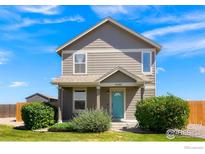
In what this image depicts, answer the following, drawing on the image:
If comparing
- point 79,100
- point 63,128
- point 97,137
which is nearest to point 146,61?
point 79,100

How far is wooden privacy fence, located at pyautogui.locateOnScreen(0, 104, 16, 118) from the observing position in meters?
42.0

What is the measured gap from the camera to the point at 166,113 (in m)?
21.9

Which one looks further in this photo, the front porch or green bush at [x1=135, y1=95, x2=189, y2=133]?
the front porch

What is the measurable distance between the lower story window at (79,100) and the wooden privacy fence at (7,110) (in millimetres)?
16140

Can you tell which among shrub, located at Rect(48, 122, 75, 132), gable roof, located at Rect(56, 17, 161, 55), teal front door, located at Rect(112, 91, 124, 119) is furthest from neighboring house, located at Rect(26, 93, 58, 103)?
shrub, located at Rect(48, 122, 75, 132)

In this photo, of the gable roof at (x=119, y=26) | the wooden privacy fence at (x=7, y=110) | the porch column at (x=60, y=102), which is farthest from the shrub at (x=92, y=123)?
the wooden privacy fence at (x=7, y=110)

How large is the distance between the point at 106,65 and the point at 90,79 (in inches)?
67.5

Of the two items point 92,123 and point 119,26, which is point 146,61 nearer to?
point 119,26

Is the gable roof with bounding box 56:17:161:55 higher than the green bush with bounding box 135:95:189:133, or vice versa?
the gable roof with bounding box 56:17:161:55

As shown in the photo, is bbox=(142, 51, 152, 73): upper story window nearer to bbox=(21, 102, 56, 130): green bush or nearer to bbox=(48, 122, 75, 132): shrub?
bbox=(48, 122, 75, 132): shrub
